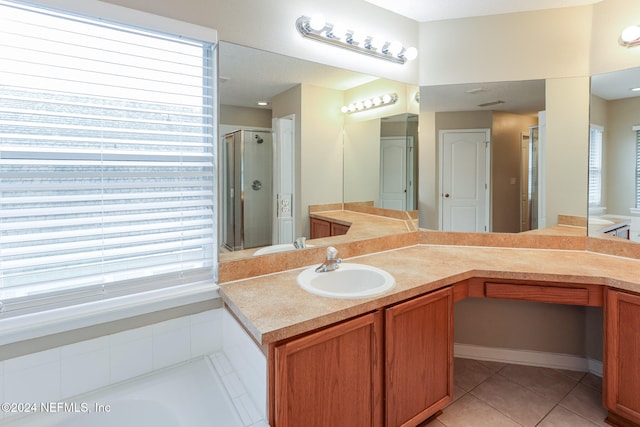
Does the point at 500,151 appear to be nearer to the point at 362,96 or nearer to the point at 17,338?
the point at 362,96

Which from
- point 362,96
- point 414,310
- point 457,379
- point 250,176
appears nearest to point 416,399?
point 414,310

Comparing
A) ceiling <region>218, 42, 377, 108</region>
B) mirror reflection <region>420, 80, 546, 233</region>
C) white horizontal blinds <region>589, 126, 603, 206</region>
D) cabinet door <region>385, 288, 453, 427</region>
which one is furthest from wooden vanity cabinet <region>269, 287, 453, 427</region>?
white horizontal blinds <region>589, 126, 603, 206</region>

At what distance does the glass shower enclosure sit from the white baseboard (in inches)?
68.4

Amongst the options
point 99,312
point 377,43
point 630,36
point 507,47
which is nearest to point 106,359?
point 99,312

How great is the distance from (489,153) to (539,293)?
0.99 m

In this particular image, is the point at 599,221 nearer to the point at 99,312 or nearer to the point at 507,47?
the point at 507,47

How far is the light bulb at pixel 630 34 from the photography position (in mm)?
1869

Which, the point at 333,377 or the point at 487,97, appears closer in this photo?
the point at 333,377

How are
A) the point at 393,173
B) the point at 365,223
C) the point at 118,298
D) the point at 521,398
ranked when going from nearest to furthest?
the point at 118,298 < the point at 521,398 < the point at 365,223 < the point at 393,173

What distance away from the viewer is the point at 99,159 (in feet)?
4.38

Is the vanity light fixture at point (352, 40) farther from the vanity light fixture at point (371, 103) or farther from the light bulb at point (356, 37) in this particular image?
the vanity light fixture at point (371, 103)

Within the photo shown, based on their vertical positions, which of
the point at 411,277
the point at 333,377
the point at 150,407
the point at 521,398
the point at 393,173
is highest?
the point at 393,173

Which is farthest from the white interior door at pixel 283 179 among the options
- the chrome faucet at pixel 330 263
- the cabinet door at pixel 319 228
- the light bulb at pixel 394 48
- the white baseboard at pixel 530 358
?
the white baseboard at pixel 530 358

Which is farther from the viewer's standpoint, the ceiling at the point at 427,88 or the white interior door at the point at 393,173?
the white interior door at the point at 393,173
